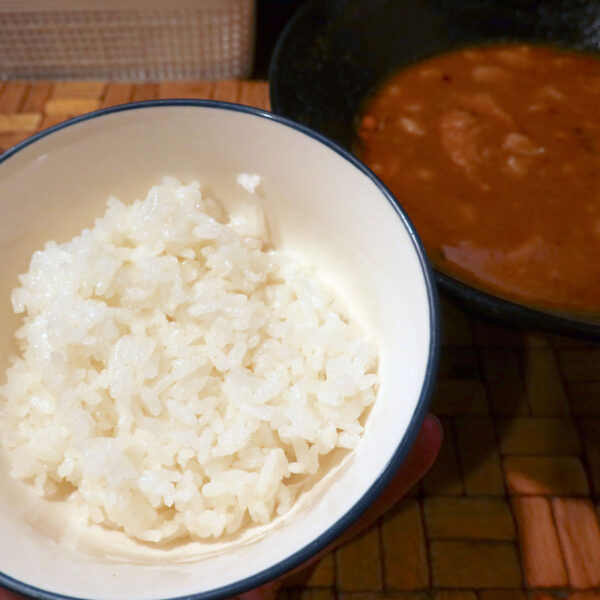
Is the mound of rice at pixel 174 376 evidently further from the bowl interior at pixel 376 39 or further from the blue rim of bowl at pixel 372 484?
the bowl interior at pixel 376 39

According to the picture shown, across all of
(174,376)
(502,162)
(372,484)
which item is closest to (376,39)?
(502,162)

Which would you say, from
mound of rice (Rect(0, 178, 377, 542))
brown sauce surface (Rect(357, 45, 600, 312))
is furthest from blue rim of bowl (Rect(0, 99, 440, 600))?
brown sauce surface (Rect(357, 45, 600, 312))

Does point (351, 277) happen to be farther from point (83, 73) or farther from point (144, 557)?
point (83, 73)

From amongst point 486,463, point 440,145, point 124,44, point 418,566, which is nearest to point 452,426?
point 486,463

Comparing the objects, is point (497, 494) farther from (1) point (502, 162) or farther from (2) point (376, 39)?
(2) point (376, 39)

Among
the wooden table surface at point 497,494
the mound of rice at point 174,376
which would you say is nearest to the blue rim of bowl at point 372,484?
the mound of rice at point 174,376
